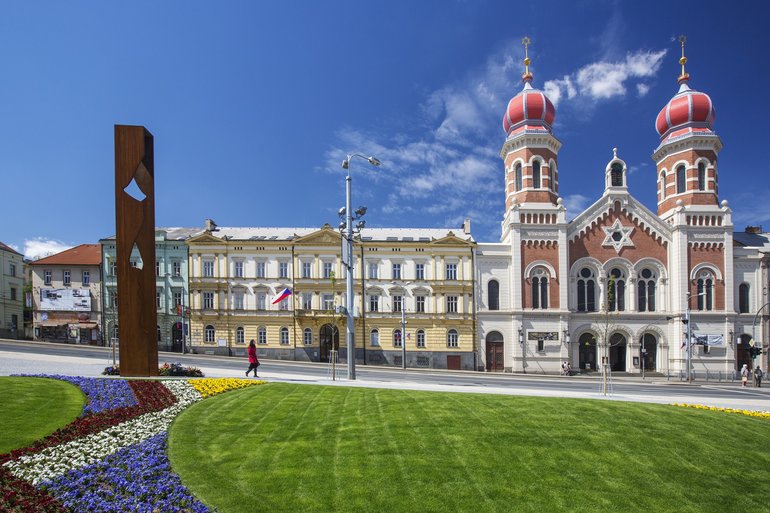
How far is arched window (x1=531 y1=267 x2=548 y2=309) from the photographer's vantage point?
4491 cm

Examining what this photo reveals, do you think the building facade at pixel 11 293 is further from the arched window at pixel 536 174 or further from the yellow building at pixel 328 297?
the arched window at pixel 536 174

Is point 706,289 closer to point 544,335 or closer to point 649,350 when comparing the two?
point 649,350

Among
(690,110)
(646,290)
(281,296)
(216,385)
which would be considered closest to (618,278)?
(646,290)

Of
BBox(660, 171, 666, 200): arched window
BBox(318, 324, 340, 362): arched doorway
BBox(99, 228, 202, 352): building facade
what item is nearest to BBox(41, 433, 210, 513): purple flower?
BBox(318, 324, 340, 362): arched doorway

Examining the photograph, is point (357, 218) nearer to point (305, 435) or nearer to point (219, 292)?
point (305, 435)

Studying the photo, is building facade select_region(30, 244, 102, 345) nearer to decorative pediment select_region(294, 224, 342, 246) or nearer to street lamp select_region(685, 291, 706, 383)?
decorative pediment select_region(294, 224, 342, 246)

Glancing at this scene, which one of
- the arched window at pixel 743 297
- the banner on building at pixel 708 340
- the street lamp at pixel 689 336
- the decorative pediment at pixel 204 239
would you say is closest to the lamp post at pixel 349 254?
the decorative pediment at pixel 204 239

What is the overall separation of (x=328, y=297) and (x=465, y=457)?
38236mm

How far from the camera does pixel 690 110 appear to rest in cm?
4719

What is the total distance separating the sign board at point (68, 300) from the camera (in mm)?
50531

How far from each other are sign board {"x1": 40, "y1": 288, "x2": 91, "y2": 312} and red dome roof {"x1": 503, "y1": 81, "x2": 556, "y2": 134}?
50.9m

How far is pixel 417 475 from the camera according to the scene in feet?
28.7

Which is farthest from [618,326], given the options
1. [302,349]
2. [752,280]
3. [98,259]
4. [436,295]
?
[98,259]

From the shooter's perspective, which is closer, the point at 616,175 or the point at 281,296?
the point at 281,296
